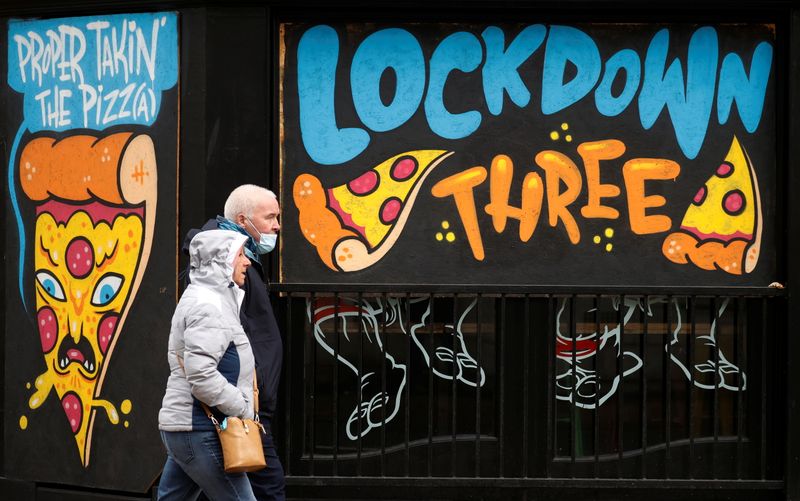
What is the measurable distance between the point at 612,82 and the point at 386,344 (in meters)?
1.99

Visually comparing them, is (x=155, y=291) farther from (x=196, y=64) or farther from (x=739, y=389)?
(x=739, y=389)

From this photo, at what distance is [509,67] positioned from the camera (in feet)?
20.6

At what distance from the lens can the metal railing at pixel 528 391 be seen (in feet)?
20.4

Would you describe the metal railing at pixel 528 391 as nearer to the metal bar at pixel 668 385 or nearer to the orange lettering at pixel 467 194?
the metal bar at pixel 668 385

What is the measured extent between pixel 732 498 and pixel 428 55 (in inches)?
122

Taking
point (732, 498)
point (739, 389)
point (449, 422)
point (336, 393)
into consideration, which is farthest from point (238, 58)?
point (732, 498)

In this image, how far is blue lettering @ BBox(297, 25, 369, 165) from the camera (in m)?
6.29

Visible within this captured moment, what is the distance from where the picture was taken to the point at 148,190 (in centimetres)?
625

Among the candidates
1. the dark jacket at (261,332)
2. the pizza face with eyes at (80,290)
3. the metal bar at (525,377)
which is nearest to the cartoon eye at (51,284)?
the pizza face with eyes at (80,290)

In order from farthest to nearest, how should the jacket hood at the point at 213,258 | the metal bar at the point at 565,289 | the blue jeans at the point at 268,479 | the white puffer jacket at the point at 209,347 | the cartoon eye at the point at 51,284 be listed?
the cartoon eye at the point at 51,284
the metal bar at the point at 565,289
the blue jeans at the point at 268,479
the jacket hood at the point at 213,258
the white puffer jacket at the point at 209,347

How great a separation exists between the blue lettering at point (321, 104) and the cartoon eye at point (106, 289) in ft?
4.44

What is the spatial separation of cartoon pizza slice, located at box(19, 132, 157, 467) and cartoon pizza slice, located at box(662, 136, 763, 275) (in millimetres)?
3079

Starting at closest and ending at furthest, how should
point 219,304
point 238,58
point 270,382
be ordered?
point 219,304, point 270,382, point 238,58

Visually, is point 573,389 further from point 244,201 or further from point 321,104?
point 244,201
